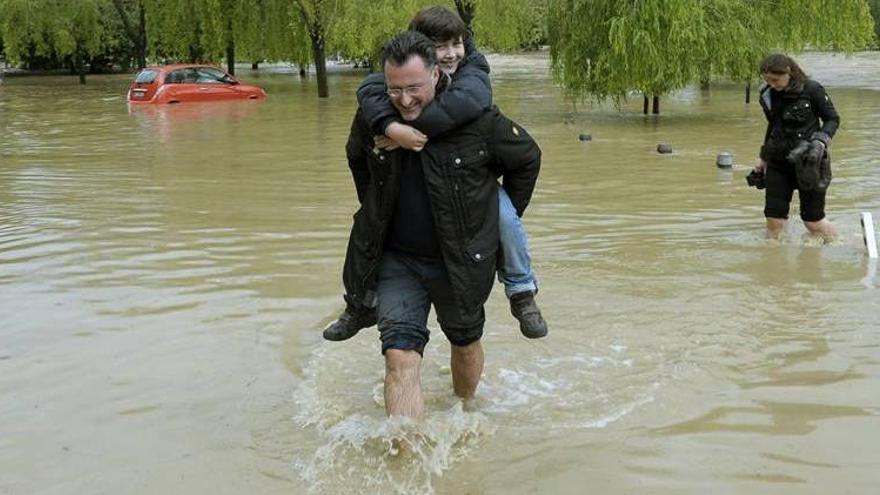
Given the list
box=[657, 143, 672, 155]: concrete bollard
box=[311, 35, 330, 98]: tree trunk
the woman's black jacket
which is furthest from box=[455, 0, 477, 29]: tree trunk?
the woman's black jacket

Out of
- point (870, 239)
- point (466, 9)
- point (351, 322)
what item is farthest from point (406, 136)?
point (466, 9)

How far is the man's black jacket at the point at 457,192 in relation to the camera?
3.84m

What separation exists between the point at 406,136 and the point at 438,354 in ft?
6.46

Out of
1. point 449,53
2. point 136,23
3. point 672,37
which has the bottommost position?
point 449,53

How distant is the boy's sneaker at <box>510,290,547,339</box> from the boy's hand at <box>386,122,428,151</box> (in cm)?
83

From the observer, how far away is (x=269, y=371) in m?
5.26

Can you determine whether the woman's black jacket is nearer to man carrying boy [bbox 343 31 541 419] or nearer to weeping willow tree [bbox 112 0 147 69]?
man carrying boy [bbox 343 31 541 419]

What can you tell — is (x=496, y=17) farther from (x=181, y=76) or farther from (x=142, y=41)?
(x=142, y=41)

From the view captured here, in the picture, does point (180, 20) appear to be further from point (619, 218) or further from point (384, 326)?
point (384, 326)

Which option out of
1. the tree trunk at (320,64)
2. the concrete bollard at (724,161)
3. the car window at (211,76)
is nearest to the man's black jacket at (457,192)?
the concrete bollard at (724,161)

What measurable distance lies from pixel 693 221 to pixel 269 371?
5192 millimetres

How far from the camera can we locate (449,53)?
13.0ft

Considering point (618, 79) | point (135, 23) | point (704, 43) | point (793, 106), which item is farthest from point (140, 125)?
point (135, 23)

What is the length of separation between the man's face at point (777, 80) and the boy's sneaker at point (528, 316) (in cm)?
392
